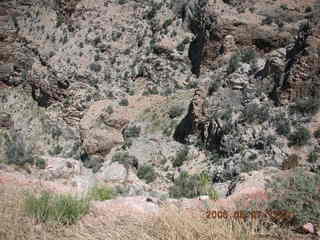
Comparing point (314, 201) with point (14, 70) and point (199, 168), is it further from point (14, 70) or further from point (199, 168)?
point (14, 70)

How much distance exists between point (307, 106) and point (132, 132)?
41.0 ft

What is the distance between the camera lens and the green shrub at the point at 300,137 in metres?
14.9

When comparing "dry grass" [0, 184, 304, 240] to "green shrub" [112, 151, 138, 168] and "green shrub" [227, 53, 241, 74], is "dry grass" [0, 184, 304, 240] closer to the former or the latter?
"green shrub" [112, 151, 138, 168]

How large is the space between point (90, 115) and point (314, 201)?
80.9 feet

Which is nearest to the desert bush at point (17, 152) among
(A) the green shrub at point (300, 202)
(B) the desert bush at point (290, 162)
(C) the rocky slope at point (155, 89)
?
(C) the rocky slope at point (155, 89)

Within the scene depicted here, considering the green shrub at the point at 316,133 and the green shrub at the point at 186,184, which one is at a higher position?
the green shrub at the point at 316,133

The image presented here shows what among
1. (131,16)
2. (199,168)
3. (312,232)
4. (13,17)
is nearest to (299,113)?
(199,168)

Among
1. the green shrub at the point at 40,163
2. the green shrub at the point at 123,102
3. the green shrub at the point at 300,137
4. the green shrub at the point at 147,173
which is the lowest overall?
the green shrub at the point at 123,102

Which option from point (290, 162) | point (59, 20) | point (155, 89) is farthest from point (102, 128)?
point (59, 20)

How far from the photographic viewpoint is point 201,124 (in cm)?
2064

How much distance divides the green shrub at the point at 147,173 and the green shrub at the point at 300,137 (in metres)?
7.46

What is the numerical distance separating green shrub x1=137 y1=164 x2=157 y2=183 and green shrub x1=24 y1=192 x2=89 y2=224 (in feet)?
45.3

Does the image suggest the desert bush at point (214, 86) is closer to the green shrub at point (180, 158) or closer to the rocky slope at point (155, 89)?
the rocky slope at point (155, 89)

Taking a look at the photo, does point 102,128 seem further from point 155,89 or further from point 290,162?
point 290,162
